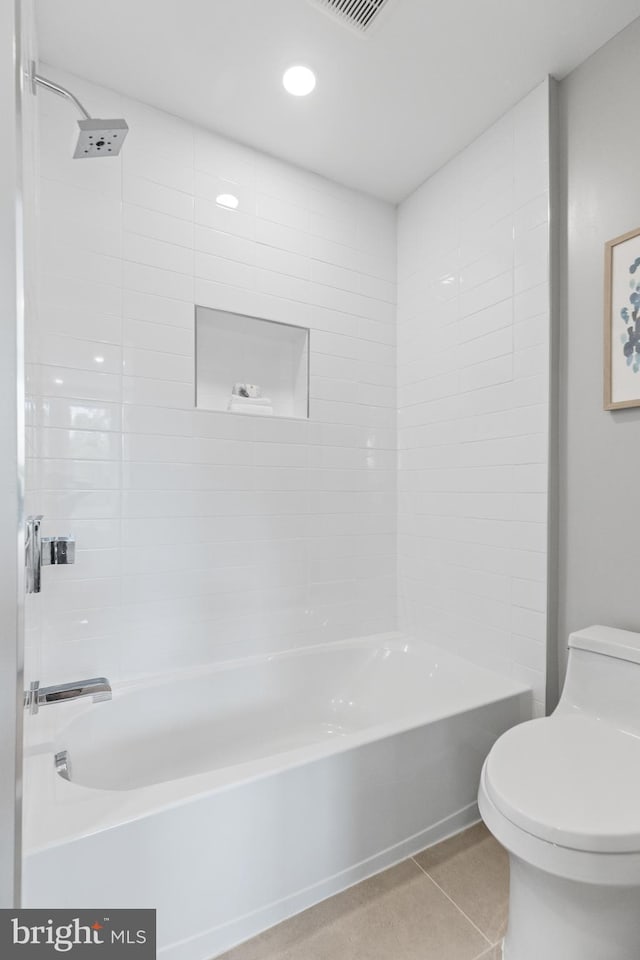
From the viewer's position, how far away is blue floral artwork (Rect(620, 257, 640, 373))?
1.58 meters

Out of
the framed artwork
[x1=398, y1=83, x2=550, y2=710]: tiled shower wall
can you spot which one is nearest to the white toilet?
[x1=398, y1=83, x2=550, y2=710]: tiled shower wall

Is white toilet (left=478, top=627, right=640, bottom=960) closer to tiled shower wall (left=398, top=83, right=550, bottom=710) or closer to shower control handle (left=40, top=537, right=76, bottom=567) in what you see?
tiled shower wall (left=398, top=83, right=550, bottom=710)

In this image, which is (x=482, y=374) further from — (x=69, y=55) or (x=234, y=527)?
(x=69, y=55)

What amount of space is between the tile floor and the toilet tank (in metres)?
0.60

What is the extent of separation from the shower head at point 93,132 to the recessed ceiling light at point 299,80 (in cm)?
87

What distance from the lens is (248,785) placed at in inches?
50.5

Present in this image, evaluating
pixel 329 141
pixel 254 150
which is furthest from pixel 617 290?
pixel 254 150

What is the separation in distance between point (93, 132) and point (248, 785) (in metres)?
1.75

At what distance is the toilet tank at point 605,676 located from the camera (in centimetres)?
142

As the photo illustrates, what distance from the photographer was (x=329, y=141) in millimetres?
2133

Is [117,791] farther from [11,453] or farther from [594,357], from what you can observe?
[594,357]

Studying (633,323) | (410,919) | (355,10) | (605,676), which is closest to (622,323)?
(633,323)

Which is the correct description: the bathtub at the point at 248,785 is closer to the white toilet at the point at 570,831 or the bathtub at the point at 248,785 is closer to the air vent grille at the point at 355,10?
the white toilet at the point at 570,831

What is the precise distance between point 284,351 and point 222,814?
195 cm
